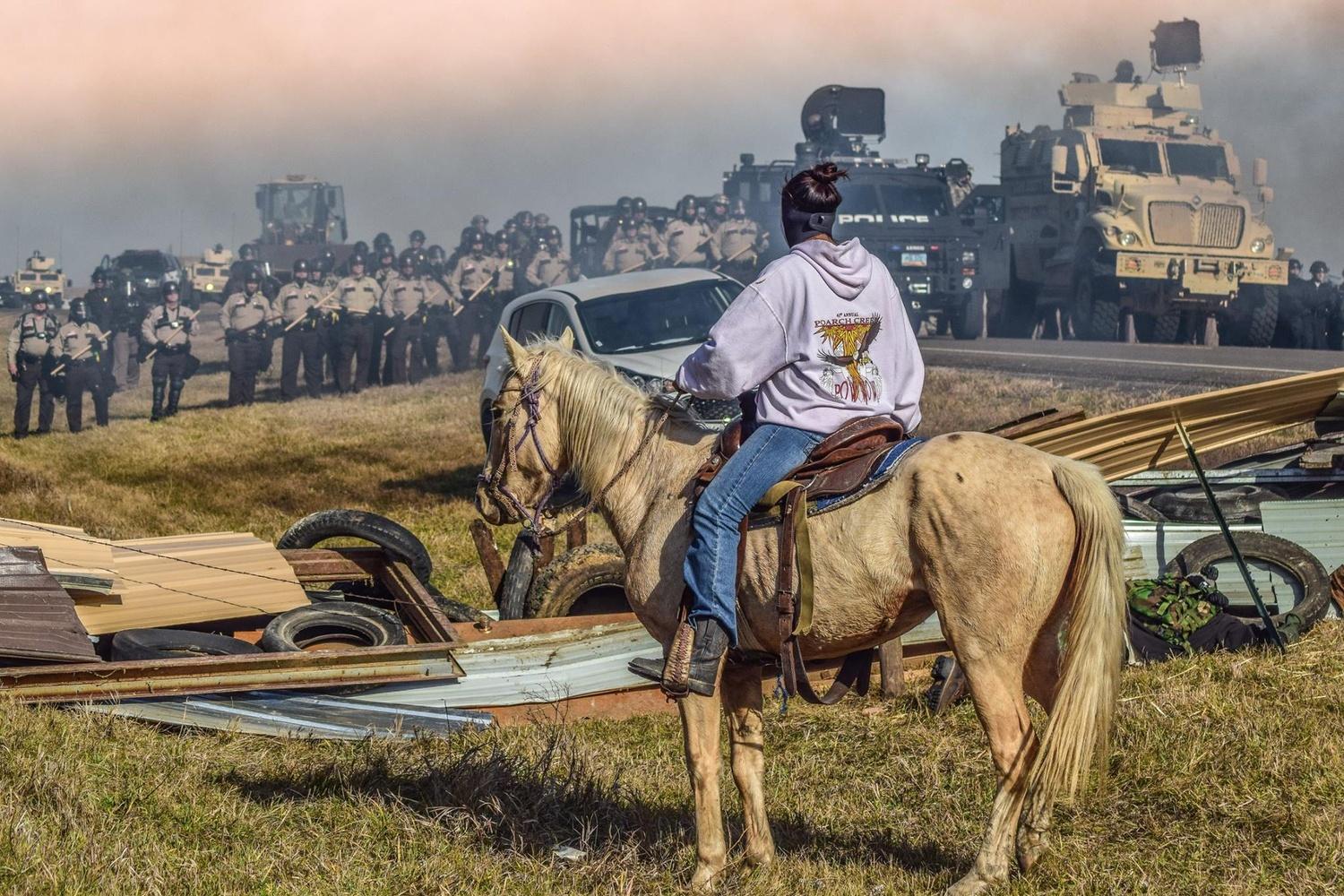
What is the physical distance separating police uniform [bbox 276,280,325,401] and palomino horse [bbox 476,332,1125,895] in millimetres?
22794

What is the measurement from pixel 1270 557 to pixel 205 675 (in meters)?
6.22

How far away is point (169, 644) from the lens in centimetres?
796

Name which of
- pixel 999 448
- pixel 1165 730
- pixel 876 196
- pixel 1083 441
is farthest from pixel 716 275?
pixel 876 196

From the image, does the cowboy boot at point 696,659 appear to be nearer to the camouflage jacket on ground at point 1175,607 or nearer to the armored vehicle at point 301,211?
the camouflage jacket on ground at point 1175,607

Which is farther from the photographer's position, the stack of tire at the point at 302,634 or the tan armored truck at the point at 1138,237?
the tan armored truck at the point at 1138,237

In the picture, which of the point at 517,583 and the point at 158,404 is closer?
the point at 517,583

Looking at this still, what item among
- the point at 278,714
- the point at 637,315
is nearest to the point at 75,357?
the point at 637,315

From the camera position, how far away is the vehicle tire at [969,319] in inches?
1208

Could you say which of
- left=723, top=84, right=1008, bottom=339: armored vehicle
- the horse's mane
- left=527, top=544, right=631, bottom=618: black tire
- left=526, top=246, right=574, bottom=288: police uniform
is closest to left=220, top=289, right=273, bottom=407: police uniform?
left=526, top=246, right=574, bottom=288: police uniform

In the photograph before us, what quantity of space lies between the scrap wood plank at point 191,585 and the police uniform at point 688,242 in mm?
22681

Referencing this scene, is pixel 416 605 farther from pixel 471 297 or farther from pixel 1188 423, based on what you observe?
pixel 471 297

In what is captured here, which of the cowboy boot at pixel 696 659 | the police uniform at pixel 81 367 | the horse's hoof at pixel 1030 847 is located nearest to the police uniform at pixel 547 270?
the police uniform at pixel 81 367

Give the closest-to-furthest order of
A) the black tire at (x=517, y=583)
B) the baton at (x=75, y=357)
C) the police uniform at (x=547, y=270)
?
the black tire at (x=517, y=583) → the baton at (x=75, y=357) → the police uniform at (x=547, y=270)

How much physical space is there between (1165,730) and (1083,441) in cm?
187
